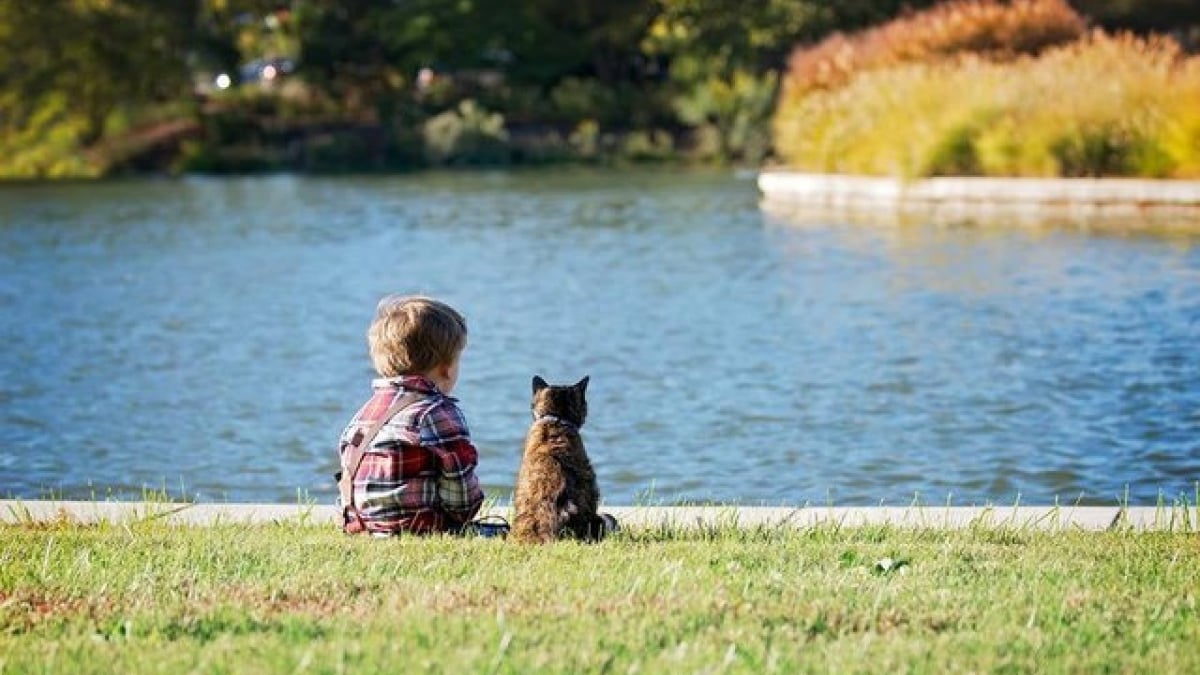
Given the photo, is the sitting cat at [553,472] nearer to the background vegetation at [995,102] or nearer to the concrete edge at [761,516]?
the concrete edge at [761,516]

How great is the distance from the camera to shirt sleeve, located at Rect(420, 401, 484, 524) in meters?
6.60

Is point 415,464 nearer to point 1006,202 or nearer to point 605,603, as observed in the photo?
point 605,603

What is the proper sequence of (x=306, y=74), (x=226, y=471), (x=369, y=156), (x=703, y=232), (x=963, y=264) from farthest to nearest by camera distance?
(x=306, y=74), (x=369, y=156), (x=703, y=232), (x=963, y=264), (x=226, y=471)

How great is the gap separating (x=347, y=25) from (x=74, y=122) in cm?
730

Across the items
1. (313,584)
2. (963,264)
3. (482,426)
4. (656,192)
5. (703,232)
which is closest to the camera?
(313,584)

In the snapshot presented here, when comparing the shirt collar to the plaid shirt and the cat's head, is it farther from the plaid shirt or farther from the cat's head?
the cat's head

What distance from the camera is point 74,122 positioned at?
138 feet

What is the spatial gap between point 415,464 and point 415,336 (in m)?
0.41

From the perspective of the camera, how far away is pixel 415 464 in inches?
262

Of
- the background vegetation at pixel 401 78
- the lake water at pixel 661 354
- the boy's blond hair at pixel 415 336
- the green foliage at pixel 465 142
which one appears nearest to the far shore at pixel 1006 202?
the lake water at pixel 661 354

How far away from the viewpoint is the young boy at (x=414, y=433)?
6.62 metres

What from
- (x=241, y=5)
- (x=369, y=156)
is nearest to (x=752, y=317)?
(x=369, y=156)

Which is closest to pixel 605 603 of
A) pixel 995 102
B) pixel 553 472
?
pixel 553 472

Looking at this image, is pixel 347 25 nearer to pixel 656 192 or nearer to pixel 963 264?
pixel 656 192
